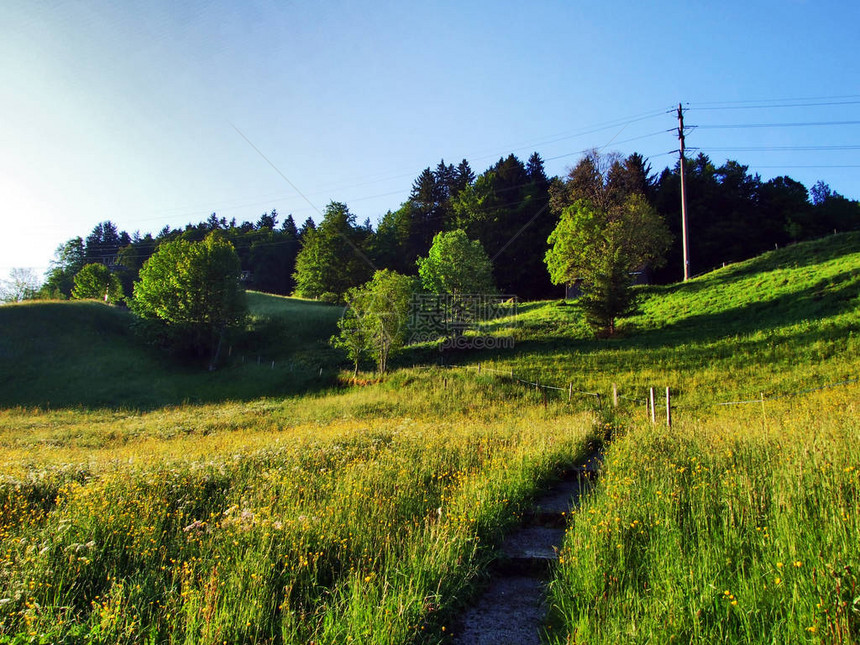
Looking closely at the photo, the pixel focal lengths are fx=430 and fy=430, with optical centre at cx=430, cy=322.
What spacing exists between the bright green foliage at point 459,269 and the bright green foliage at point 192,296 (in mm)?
20444

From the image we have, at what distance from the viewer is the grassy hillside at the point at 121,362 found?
31.9m

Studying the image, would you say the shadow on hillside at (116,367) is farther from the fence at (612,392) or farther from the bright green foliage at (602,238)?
the bright green foliage at (602,238)

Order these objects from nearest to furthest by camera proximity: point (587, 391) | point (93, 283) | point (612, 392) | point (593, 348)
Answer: point (612, 392) → point (587, 391) → point (593, 348) → point (93, 283)

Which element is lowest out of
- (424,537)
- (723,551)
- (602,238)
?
(424,537)

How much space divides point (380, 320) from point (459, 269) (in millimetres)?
13449

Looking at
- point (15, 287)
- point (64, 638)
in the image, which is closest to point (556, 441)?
point (64, 638)

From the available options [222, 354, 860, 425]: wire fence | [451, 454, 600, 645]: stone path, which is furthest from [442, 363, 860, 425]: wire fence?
[451, 454, 600, 645]: stone path

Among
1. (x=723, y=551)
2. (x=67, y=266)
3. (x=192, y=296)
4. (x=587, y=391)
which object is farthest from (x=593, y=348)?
(x=67, y=266)

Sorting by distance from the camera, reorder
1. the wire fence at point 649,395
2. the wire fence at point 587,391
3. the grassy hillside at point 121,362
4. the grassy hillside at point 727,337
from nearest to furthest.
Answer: the wire fence at point 649,395 < the wire fence at point 587,391 < the grassy hillside at point 727,337 < the grassy hillside at point 121,362

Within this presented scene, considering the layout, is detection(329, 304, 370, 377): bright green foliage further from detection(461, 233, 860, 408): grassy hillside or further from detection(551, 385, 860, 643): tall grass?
detection(551, 385, 860, 643): tall grass

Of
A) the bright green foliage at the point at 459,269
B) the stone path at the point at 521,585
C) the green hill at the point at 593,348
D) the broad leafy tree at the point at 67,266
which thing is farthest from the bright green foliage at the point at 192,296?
the broad leafy tree at the point at 67,266

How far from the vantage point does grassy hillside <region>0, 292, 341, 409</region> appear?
31875 mm

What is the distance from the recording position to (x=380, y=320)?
3309cm

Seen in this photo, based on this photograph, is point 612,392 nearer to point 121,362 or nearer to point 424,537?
point 424,537
